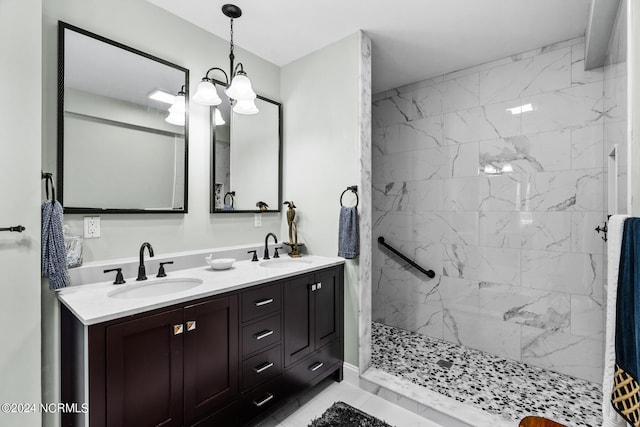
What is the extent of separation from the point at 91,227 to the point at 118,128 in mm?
614

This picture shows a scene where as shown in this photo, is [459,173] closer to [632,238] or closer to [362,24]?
[362,24]

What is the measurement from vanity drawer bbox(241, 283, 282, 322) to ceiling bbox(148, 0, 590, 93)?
6.10ft

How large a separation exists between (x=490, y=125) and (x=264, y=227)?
2254 mm

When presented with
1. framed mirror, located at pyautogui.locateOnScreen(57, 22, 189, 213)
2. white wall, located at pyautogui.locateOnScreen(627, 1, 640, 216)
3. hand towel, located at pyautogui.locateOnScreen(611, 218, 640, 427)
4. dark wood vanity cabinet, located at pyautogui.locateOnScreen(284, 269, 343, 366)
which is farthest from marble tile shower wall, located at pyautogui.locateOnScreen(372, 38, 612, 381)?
framed mirror, located at pyautogui.locateOnScreen(57, 22, 189, 213)

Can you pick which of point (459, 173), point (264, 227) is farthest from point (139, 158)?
point (459, 173)

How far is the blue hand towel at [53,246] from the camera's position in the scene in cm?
141

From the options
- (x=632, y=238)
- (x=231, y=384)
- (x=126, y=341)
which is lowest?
(x=231, y=384)

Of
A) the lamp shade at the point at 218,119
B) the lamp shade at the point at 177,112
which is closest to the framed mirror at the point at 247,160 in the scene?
the lamp shade at the point at 218,119

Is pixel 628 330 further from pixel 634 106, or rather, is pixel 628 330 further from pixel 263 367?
pixel 263 367

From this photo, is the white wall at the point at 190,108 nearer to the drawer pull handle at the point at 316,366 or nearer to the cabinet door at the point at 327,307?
the cabinet door at the point at 327,307

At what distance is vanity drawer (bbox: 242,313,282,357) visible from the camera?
170 cm

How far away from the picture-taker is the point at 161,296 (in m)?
1.43

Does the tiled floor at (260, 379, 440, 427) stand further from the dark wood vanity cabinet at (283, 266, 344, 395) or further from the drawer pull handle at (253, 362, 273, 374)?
the drawer pull handle at (253, 362, 273, 374)

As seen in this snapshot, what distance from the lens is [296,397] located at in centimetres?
201
